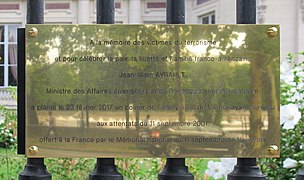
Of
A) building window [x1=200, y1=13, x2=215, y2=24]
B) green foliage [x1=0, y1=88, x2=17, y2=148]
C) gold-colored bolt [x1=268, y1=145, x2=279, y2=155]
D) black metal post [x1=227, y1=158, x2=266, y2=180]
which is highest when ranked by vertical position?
building window [x1=200, y1=13, x2=215, y2=24]

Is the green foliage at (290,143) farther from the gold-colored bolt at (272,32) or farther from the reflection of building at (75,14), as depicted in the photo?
the reflection of building at (75,14)

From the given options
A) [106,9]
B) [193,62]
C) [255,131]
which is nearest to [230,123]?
[255,131]

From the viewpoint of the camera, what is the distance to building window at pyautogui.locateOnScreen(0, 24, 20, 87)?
49.2 feet

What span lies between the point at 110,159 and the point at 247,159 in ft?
1.30

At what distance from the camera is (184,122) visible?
1.55m

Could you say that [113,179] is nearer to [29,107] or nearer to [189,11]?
[29,107]

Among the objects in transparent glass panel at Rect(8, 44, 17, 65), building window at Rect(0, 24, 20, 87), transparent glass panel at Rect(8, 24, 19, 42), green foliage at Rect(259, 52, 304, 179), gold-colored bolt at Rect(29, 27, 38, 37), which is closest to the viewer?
gold-colored bolt at Rect(29, 27, 38, 37)

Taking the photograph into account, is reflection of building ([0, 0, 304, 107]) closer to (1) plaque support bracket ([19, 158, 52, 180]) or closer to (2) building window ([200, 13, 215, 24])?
(2) building window ([200, 13, 215, 24])

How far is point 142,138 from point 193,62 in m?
0.25

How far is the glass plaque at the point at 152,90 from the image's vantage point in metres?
1.53

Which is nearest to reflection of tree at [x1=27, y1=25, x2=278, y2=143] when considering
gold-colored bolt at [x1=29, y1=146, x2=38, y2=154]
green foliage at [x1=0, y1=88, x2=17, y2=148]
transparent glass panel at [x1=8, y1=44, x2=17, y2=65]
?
gold-colored bolt at [x1=29, y1=146, x2=38, y2=154]

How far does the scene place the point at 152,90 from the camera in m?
1.56

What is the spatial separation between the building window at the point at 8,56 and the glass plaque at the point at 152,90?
13696 mm

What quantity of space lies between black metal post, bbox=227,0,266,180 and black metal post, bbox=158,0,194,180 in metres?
0.15
